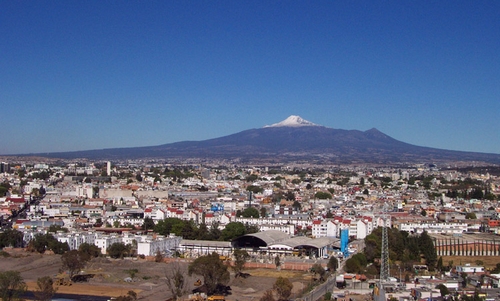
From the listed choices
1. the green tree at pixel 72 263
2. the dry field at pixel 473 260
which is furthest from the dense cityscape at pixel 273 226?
the green tree at pixel 72 263

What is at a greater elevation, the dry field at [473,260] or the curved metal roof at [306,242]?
the curved metal roof at [306,242]

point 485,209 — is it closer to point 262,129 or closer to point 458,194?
point 458,194

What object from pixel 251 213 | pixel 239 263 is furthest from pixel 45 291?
pixel 251 213

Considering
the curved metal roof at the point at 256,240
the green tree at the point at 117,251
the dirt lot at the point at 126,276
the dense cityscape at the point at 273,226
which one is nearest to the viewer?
the dirt lot at the point at 126,276

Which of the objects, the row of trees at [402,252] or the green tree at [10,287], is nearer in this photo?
Answer: the green tree at [10,287]

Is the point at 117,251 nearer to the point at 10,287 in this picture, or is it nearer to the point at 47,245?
the point at 47,245

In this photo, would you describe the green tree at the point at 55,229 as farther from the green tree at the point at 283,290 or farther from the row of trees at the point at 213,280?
the green tree at the point at 283,290

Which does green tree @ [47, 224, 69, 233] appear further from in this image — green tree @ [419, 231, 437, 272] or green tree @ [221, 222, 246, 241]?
green tree @ [419, 231, 437, 272]
